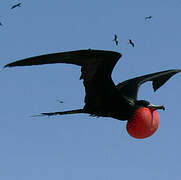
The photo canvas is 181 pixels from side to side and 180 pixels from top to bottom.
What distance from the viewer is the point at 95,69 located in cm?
1319

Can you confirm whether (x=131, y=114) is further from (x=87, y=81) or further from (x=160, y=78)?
(x=160, y=78)

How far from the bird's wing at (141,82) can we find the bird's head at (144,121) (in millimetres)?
897

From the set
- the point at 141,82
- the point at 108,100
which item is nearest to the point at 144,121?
the point at 108,100

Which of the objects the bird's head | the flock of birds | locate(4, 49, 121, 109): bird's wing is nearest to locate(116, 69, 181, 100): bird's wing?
the flock of birds

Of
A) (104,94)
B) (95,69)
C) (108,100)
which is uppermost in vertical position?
(95,69)

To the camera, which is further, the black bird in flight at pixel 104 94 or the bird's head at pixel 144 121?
the black bird in flight at pixel 104 94

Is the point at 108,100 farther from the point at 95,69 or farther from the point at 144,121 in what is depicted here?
the point at 144,121

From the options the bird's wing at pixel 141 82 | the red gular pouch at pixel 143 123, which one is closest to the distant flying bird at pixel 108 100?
the red gular pouch at pixel 143 123

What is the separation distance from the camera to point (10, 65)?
11438 mm

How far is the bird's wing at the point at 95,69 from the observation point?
1227cm

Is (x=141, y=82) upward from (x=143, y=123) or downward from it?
upward

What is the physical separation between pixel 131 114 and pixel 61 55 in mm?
1950

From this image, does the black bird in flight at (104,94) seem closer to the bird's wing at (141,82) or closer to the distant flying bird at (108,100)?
the distant flying bird at (108,100)

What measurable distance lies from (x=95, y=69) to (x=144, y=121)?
1.28 m
